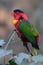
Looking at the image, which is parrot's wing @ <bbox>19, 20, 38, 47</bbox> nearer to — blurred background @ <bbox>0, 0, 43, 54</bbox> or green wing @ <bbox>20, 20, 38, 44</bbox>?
green wing @ <bbox>20, 20, 38, 44</bbox>

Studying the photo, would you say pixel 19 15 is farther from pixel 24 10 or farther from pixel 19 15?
pixel 24 10

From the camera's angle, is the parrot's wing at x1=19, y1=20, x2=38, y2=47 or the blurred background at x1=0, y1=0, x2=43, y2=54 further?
the blurred background at x1=0, y1=0, x2=43, y2=54

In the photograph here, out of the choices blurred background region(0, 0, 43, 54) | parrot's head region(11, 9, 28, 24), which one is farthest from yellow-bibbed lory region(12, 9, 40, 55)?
blurred background region(0, 0, 43, 54)

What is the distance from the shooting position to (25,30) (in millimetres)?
1332

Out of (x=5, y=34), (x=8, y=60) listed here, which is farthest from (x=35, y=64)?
(x=5, y=34)

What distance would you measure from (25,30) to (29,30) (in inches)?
1.3

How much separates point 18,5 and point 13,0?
0.08 metres

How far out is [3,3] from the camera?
8.87 ft

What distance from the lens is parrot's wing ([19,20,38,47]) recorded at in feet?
4.10

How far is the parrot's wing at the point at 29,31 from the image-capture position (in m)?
1.25

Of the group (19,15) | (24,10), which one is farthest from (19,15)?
(24,10)

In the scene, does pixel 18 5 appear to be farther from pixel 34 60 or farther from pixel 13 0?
pixel 34 60

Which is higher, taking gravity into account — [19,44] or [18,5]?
[18,5]

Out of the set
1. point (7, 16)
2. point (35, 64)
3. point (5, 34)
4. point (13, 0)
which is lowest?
point (35, 64)
